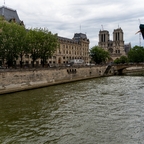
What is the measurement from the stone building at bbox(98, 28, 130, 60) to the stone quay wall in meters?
90.9

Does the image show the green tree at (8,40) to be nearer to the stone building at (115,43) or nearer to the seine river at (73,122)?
the seine river at (73,122)

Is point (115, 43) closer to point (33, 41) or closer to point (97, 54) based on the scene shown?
point (97, 54)

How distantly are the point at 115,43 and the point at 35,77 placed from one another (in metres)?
118

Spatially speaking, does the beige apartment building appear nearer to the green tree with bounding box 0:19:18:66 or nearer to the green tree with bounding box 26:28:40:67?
the green tree with bounding box 26:28:40:67

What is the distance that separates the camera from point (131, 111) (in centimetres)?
2072

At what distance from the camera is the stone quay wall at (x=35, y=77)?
120ft

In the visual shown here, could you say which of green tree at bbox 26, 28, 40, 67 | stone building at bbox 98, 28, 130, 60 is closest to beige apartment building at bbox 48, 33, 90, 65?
green tree at bbox 26, 28, 40, 67

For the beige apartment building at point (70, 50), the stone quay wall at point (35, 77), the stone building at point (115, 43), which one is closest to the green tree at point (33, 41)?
the stone quay wall at point (35, 77)

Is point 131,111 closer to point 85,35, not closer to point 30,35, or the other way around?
point 30,35

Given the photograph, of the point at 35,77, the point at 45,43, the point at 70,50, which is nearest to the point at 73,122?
the point at 35,77

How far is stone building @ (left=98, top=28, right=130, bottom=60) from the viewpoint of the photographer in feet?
492

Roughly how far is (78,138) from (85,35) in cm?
9947

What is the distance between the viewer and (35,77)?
143 ft

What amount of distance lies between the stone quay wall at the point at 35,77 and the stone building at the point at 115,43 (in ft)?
298
